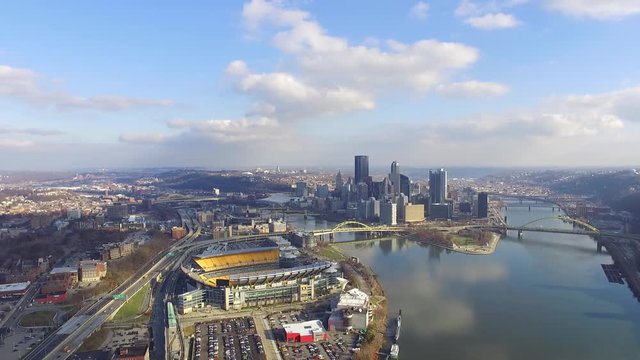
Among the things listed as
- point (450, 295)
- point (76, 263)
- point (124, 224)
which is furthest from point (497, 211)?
point (76, 263)

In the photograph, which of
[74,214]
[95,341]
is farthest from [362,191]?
[95,341]

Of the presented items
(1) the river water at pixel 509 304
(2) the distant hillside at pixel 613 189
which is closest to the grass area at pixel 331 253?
(1) the river water at pixel 509 304

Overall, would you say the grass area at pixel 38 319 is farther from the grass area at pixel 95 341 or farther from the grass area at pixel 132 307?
the grass area at pixel 95 341

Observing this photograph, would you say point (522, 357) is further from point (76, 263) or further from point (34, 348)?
point (76, 263)

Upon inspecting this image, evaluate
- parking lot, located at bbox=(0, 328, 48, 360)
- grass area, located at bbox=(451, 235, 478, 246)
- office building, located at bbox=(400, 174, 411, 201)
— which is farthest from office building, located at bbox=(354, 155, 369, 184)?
parking lot, located at bbox=(0, 328, 48, 360)

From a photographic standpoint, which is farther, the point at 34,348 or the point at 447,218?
the point at 447,218

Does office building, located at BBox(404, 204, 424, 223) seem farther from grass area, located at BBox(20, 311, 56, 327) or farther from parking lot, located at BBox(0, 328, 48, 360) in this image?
parking lot, located at BBox(0, 328, 48, 360)
